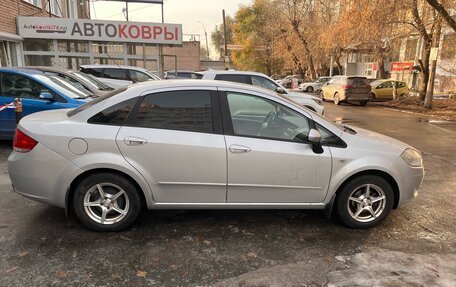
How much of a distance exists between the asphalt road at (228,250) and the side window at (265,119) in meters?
1.06

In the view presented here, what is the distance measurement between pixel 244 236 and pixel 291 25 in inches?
1354

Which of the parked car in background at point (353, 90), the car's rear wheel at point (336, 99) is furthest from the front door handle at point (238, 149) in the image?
the car's rear wheel at point (336, 99)

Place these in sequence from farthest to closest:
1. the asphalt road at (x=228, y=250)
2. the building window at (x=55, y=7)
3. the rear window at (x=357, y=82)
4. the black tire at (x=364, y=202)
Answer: the rear window at (x=357, y=82), the building window at (x=55, y=7), the black tire at (x=364, y=202), the asphalt road at (x=228, y=250)

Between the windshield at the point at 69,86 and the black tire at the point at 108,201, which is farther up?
the windshield at the point at 69,86

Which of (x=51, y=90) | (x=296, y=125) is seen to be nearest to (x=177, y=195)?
(x=296, y=125)

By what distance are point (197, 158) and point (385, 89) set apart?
2288cm

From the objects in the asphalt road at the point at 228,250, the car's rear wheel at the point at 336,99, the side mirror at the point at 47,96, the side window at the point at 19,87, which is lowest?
the asphalt road at the point at 228,250

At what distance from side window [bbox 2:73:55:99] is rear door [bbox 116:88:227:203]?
4.54 meters

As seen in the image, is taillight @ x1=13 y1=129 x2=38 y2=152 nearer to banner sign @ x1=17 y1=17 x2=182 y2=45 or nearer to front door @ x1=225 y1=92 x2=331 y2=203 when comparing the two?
front door @ x1=225 y1=92 x2=331 y2=203

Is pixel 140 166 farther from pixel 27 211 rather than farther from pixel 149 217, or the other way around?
pixel 27 211

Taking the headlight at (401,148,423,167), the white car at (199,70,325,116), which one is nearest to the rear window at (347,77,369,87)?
the white car at (199,70,325,116)

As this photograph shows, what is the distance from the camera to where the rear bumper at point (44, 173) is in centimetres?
372

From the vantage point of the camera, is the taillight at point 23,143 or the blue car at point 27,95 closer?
the taillight at point 23,143

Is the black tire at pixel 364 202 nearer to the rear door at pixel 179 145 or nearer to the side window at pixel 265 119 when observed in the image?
the side window at pixel 265 119
